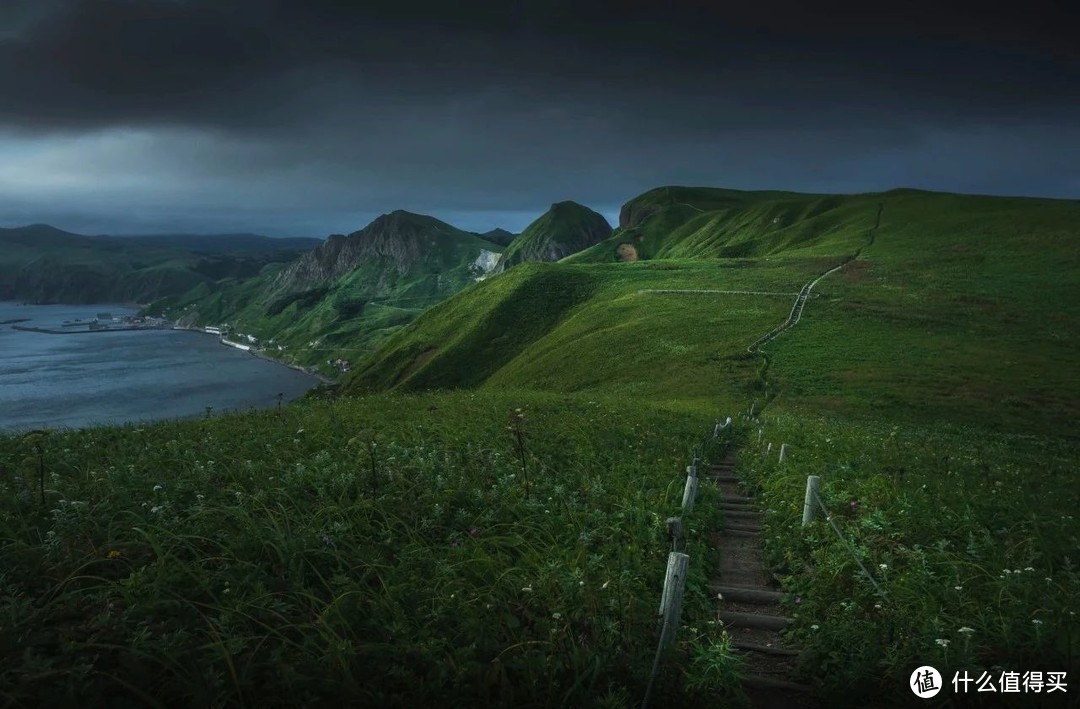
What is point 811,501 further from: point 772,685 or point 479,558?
point 479,558

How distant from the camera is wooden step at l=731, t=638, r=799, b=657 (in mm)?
8039

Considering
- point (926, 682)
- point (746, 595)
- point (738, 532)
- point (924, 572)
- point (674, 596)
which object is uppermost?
point (674, 596)

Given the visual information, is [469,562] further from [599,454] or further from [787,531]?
[599,454]

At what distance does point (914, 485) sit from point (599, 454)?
7624mm

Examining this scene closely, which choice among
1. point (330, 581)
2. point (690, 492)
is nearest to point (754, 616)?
point (690, 492)

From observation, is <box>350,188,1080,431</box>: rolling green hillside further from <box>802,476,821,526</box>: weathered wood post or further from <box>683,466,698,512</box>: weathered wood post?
<box>683,466,698,512</box>: weathered wood post

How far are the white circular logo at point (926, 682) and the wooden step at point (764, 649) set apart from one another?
1.76 metres

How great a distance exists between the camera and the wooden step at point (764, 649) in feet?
26.4

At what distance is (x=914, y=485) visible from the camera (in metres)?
13.6

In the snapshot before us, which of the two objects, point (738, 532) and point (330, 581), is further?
point (738, 532)

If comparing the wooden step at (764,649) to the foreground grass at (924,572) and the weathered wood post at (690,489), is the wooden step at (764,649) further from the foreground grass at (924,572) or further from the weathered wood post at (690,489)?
the weathered wood post at (690,489)

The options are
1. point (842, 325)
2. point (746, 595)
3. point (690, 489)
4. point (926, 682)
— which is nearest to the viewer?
point (926, 682)

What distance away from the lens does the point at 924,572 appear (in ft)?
27.9

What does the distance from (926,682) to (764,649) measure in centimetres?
210
